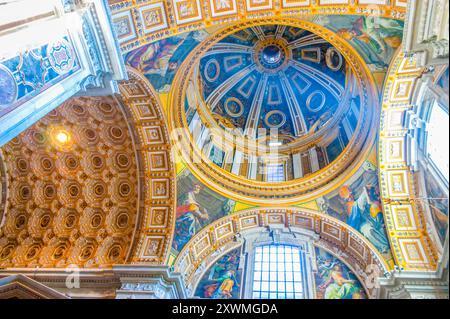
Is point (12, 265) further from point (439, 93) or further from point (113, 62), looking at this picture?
point (439, 93)

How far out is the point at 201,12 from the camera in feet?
35.3

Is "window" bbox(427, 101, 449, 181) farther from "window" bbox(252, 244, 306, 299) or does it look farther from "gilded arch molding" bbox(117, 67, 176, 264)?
"gilded arch molding" bbox(117, 67, 176, 264)

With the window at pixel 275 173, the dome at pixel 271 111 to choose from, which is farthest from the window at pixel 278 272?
the window at pixel 275 173

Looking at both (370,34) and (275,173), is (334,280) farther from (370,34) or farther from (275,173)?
(370,34)

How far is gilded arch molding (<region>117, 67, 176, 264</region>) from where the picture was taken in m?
13.0

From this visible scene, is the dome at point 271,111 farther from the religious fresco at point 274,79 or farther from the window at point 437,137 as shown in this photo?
the window at point 437,137

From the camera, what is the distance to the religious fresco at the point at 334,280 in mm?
12617

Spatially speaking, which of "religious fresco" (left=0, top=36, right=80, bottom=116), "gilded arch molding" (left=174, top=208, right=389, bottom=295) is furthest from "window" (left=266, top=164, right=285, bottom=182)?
"religious fresco" (left=0, top=36, right=80, bottom=116)

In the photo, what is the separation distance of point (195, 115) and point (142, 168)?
3.33 metres

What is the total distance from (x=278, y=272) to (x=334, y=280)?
2071 millimetres

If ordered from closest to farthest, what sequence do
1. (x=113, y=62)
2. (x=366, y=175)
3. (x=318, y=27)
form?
(x=113, y=62), (x=318, y=27), (x=366, y=175)

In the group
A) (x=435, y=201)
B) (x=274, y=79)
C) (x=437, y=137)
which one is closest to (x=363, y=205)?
(x=435, y=201)
